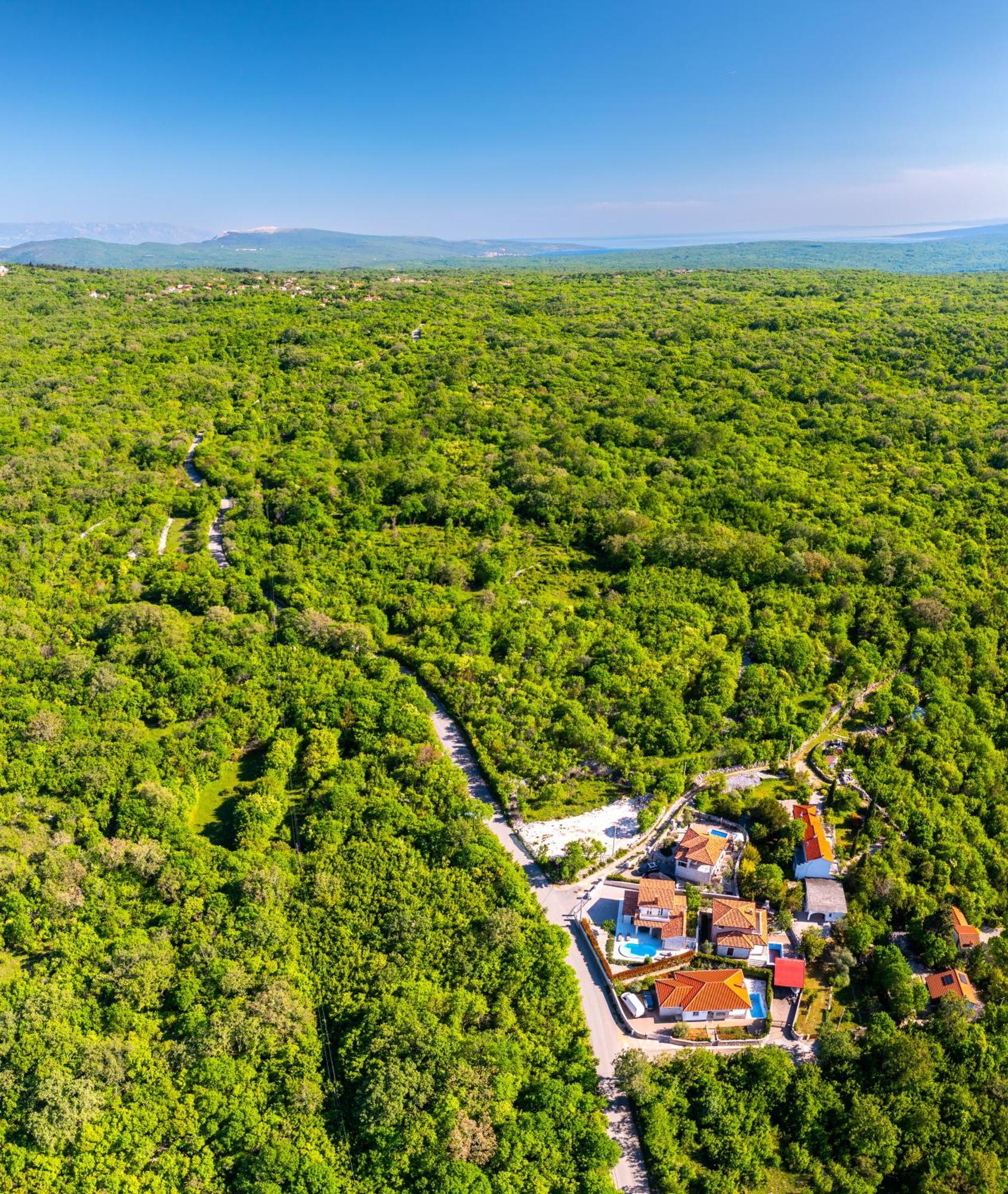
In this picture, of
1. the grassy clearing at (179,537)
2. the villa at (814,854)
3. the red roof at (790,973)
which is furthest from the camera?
the grassy clearing at (179,537)

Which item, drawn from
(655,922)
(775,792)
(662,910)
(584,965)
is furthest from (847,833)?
(584,965)

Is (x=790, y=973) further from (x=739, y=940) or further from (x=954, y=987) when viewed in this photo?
Result: (x=954, y=987)

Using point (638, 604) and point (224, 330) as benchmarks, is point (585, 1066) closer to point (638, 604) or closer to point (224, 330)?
point (638, 604)

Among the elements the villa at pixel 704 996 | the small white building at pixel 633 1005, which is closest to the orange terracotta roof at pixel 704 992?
Answer: the villa at pixel 704 996

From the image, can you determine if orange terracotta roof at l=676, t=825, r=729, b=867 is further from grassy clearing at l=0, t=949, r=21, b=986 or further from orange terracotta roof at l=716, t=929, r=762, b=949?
grassy clearing at l=0, t=949, r=21, b=986

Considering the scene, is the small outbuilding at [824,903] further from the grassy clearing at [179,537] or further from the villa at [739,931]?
the grassy clearing at [179,537]

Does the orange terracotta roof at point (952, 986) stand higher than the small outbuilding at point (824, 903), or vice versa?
the small outbuilding at point (824, 903)

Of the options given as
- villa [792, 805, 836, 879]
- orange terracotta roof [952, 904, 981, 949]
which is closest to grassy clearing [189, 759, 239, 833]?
villa [792, 805, 836, 879]

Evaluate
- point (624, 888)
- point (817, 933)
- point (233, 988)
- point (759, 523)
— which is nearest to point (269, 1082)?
point (233, 988)
